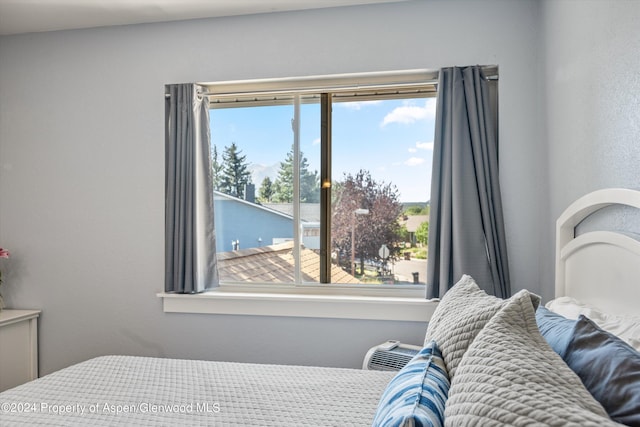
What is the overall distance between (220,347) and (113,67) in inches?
73.9

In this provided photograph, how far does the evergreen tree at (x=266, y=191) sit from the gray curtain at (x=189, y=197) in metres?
0.31

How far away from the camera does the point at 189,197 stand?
2840 millimetres

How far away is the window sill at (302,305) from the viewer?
8.53 feet

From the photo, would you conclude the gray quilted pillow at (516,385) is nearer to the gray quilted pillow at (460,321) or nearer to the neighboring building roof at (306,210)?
the gray quilted pillow at (460,321)

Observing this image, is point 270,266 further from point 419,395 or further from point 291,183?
point 419,395

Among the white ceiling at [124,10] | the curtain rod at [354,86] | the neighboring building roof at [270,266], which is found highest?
the white ceiling at [124,10]

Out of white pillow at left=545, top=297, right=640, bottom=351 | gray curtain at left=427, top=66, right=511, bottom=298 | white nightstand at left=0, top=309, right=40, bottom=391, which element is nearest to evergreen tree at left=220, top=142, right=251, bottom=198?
gray curtain at left=427, top=66, right=511, bottom=298

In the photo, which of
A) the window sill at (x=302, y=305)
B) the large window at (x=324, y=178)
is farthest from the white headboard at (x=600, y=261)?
the large window at (x=324, y=178)

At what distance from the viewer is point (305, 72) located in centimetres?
278

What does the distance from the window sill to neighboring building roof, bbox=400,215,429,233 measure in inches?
16.1

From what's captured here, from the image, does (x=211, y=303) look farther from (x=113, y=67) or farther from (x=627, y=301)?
(x=627, y=301)

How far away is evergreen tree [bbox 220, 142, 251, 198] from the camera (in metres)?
3.03

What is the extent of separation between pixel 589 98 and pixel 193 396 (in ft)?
5.98

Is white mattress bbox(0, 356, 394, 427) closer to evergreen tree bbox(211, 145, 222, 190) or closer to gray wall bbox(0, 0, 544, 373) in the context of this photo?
gray wall bbox(0, 0, 544, 373)
